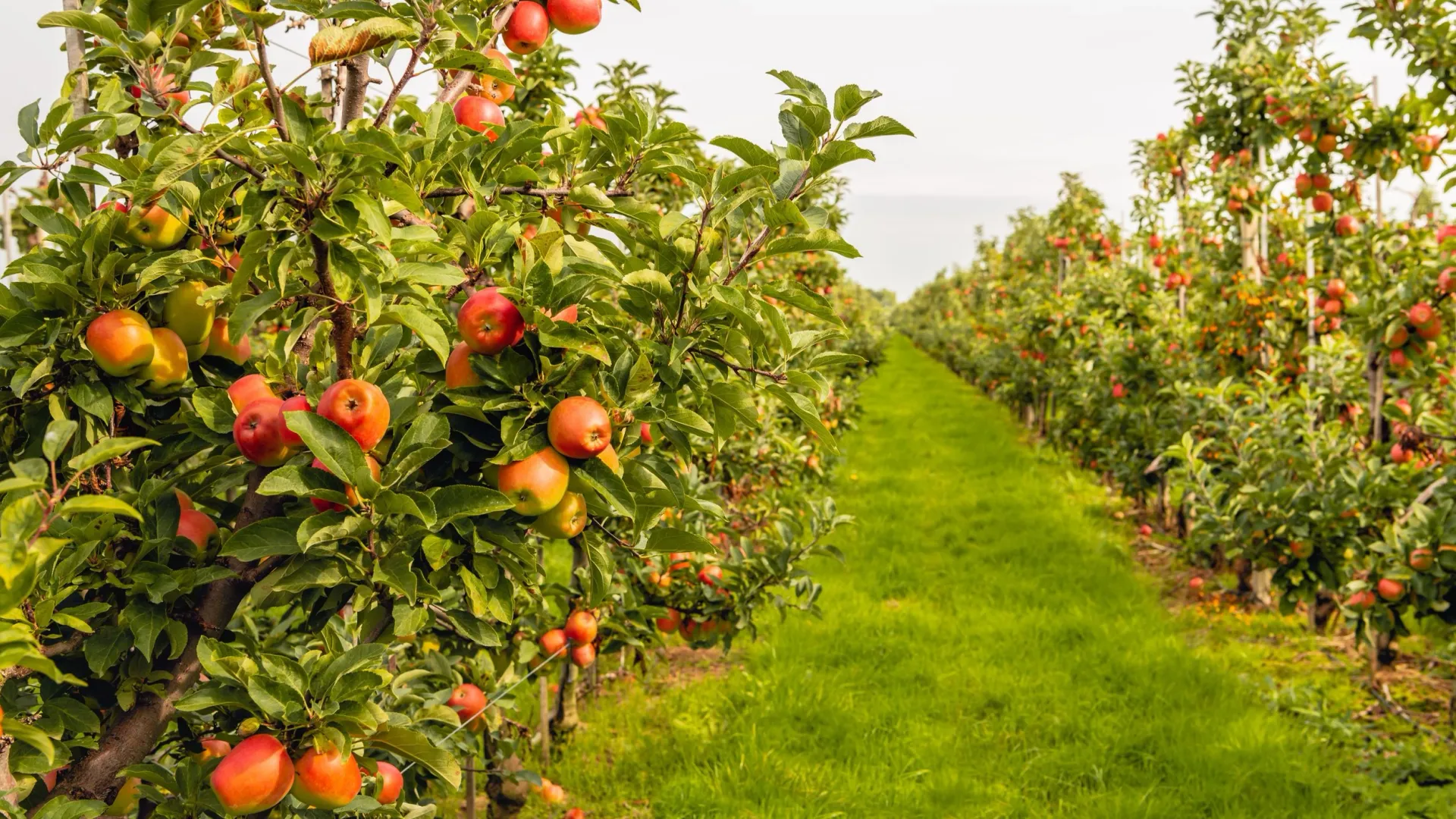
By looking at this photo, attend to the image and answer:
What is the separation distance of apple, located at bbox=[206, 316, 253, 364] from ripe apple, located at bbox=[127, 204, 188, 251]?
0.55 ft

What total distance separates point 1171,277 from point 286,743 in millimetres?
8720

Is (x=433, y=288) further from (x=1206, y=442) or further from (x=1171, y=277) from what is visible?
(x=1171, y=277)

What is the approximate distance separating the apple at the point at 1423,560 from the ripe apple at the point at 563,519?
363 centimetres

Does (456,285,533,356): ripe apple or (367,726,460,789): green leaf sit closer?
(456,285,533,356): ripe apple

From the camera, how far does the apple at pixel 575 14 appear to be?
165 centimetres

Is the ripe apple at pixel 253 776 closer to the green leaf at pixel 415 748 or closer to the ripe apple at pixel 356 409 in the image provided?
the green leaf at pixel 415 748

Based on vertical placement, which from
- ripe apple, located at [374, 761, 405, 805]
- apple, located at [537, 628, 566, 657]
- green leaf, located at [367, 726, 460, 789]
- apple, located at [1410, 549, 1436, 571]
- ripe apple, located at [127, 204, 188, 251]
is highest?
ripe apple, located at [127, 204, 188, 251]

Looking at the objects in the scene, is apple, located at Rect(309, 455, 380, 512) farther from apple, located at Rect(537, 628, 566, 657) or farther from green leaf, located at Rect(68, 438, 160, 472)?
apple, located at Rect(537, 628, 566, 657)

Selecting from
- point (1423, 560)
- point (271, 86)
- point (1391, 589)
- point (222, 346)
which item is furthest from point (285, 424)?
point (1391, 589)

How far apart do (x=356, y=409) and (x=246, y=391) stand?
281mm

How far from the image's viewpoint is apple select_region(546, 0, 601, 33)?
165 centimetres

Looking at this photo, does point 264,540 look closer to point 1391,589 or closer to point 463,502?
point 463,502

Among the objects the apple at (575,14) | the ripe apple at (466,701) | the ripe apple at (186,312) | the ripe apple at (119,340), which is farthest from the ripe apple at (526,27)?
the ripe apple at (466,701)

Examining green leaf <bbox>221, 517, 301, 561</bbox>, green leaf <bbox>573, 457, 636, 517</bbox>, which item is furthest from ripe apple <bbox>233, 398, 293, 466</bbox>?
green leaf <bbox>573, 457, 636, 517</bbox>
